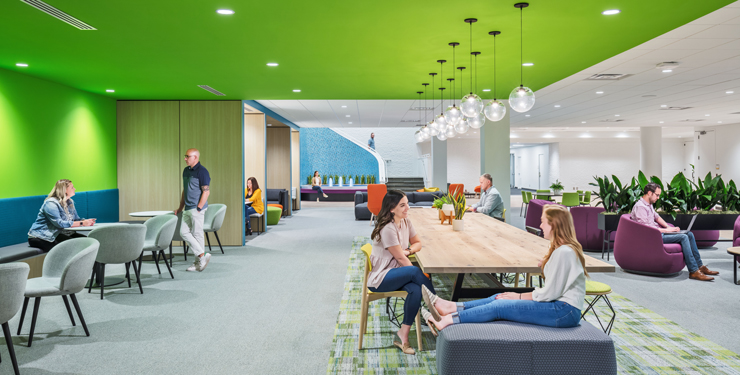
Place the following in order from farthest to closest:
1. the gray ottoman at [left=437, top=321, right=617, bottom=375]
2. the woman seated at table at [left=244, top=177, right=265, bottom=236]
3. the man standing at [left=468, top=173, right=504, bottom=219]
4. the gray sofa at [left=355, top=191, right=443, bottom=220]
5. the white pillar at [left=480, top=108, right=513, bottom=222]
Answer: the gray sofa at [left=355, top=191, right=443, bottom=220] < the woman seated at table at [left=244, top=177, right=265, bottom=236] < the white pillar at [left=480, top=108, right=513, bottom=222] < the man standing at [left=468, top=173, right=504, bottom=219] < the gray ottoman at [left=437, top=321, right=617, bottom=375]

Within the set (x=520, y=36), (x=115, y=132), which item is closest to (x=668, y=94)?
(x=520, y=36)

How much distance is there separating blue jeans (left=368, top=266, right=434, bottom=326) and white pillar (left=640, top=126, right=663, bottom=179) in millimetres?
15681

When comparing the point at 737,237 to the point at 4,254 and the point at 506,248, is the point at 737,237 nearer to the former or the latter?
the point at 506,248

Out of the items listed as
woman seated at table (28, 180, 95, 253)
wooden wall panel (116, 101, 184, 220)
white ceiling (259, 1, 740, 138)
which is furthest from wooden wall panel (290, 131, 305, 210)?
woman seated at table (28, 180, 95, 253)

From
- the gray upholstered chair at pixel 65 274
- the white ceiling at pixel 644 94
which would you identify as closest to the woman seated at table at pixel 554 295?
the gray upholstered chair at pixel 65 274

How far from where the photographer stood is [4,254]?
4875mm

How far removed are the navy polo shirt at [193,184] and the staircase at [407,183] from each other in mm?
12547

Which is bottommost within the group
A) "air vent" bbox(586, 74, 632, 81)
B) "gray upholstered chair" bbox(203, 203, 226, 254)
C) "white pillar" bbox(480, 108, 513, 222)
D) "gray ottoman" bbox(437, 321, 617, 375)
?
"gray ottoman" bbox(437, 321, 617, 375)

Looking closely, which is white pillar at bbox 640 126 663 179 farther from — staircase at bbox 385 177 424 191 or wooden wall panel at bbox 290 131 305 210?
wooden wall panel at bbox 290 131 305 210

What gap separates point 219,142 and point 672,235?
6.72 metres

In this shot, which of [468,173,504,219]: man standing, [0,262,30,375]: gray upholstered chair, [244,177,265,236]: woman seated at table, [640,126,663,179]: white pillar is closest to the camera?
[0,262,30,375]: gray upholstered chair

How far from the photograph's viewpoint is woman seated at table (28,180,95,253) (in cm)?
494

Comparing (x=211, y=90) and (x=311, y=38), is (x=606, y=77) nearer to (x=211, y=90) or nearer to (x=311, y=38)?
(x=311, y=38)

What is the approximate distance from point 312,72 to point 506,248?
11.2 feet
